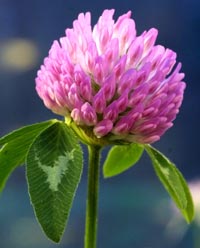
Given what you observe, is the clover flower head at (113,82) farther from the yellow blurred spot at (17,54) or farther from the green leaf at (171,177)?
the yellow blurred spot at (17,54)

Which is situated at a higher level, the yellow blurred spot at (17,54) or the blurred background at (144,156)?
the yellow blurred spot at (17,54)

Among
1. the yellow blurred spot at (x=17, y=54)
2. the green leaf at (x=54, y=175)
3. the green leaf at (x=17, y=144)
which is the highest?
the yellow blurred spot at (x=17, y=54)

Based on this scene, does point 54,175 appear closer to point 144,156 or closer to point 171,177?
point 171,177

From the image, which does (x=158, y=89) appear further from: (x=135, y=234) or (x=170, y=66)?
(x=135, y=234)

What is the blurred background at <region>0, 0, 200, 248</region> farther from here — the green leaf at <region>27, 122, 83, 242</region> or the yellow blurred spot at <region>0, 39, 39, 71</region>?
the green leaf at <region>27, 122, 83, 242</region>

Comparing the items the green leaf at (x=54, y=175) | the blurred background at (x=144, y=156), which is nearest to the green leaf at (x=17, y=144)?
the green leaf at (x=54, y=175)

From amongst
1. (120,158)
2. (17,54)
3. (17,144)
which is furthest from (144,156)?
(17,144)

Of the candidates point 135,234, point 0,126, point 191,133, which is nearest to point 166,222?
point 135,234
